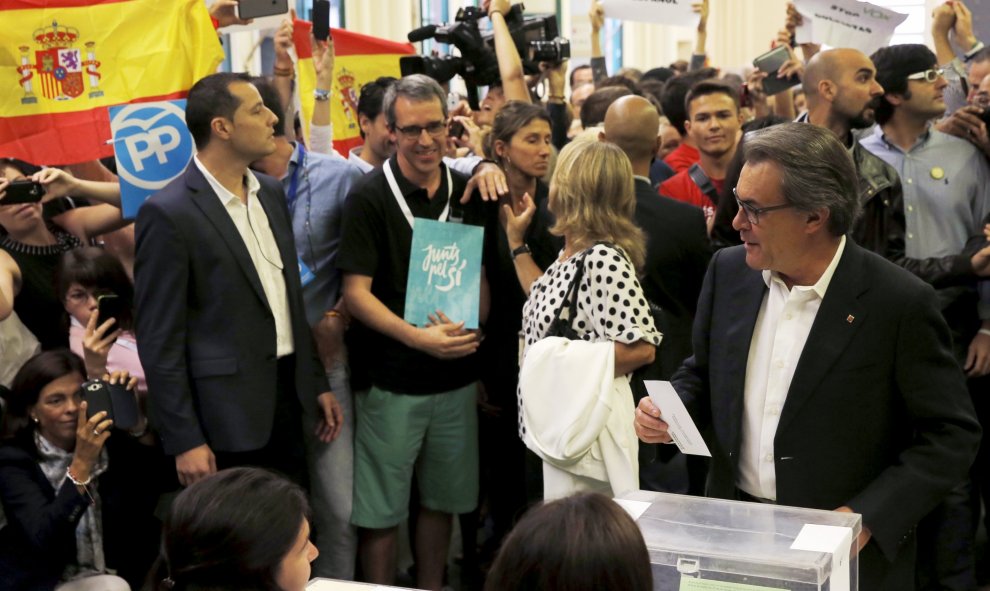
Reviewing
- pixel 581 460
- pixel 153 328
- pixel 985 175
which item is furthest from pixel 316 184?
pixel 985 175

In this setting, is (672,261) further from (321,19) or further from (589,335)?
(321,19)

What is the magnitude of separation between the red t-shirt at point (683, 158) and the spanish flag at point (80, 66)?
265 cm

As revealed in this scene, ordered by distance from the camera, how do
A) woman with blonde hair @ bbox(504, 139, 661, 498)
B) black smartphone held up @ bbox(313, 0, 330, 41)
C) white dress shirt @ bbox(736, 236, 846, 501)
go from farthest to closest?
black smartphone held up @ bbox(313, 0, 330, 41) → woman with blonde hair @ bbox(504, 139, 661, 498) → white dress shirt @ bbox(736, 236, 846, 501)

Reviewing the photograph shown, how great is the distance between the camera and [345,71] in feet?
19.3

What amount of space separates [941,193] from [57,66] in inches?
134

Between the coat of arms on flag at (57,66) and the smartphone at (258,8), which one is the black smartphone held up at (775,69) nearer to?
the smartphone at (258,8)

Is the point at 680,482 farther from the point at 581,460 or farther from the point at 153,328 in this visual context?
the point at 153,328

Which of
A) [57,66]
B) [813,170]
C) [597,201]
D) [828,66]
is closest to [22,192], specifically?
[57,66]

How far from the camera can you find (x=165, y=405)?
13.0 ft

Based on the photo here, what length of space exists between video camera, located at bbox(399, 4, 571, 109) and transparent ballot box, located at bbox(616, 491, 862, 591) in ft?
12.5

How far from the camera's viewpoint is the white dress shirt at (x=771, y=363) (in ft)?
9.23

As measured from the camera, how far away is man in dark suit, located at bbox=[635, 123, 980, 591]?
270 centimetres

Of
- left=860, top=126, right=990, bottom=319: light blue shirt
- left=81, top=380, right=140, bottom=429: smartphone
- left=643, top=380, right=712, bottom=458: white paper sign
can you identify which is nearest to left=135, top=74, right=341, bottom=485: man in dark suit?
left=81, top=380, right=140, bottom=429: smartphone

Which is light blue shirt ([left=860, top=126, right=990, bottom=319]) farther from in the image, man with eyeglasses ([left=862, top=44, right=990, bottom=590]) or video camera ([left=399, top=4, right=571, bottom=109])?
video camera ([left=399, top=4, right=571, bottom=109])
